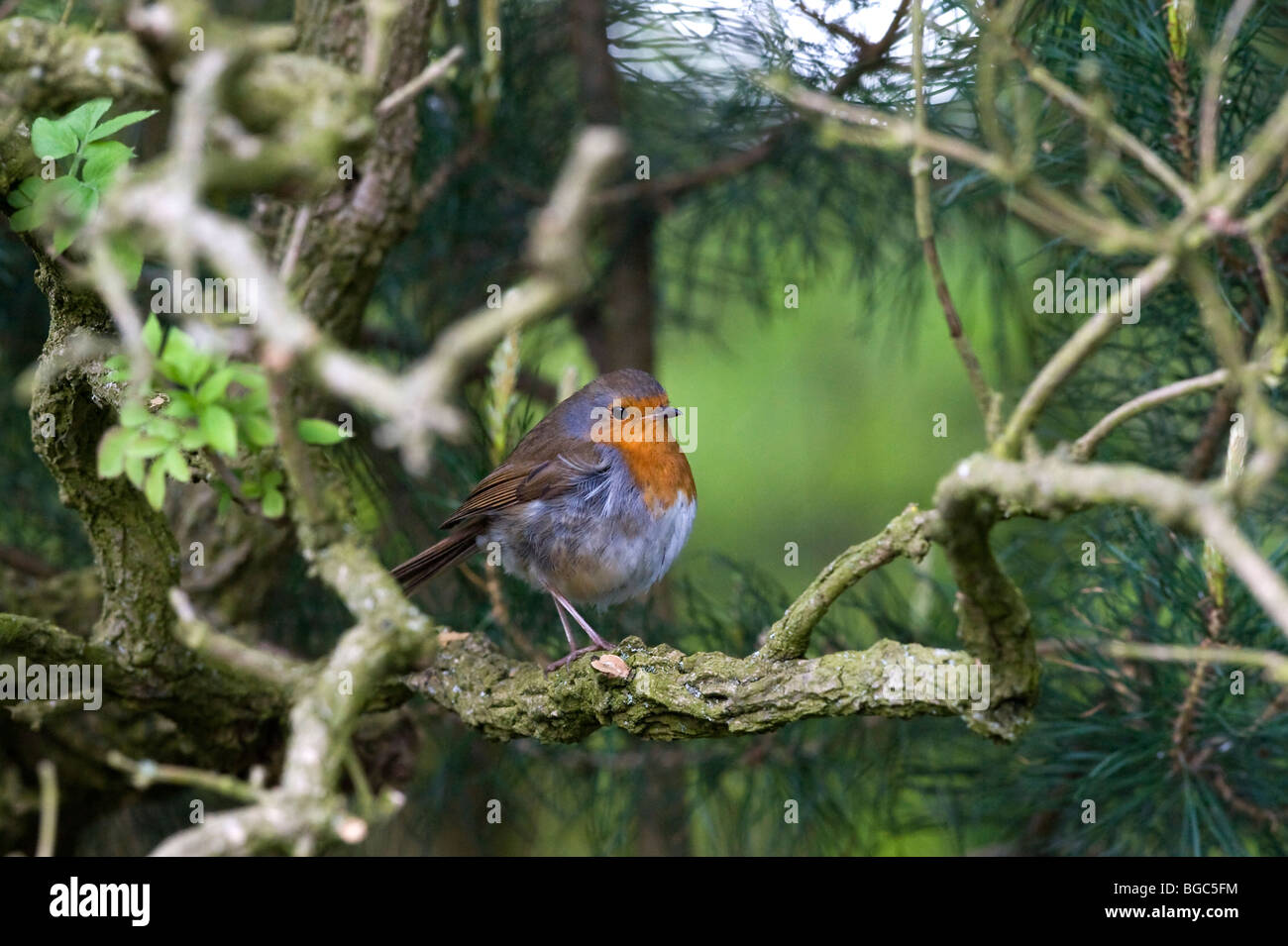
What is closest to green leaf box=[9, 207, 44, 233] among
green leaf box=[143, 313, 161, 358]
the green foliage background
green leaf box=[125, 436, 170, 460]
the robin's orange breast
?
green leaf box=[143, 313, 161, 358]

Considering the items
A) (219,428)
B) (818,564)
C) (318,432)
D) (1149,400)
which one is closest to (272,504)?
(318,432)

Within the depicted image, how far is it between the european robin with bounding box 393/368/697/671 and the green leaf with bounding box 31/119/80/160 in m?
1.53

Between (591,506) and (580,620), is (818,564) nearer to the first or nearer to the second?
(591,506)

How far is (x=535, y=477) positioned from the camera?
329 centimetres

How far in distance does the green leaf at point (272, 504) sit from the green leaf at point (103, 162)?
0.53m

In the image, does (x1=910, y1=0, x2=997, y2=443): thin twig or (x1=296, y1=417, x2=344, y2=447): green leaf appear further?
(x1=296, y1=417, x2=344, y2=447): green leaf

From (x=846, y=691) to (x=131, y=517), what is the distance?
4.67 ft

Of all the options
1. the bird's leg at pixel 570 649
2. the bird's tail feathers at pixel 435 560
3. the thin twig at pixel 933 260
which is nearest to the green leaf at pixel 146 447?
the thin twig at pixel 933 260

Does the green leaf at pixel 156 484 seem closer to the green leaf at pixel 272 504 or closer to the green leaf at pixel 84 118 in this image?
the green leaf at pixel 272 504

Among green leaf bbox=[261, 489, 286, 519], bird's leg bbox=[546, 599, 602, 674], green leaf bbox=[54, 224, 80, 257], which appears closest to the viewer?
green leaf bbox=[54, 224, 80, 257]

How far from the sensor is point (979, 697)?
1.67 m

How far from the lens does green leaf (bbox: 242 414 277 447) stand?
4.79ft

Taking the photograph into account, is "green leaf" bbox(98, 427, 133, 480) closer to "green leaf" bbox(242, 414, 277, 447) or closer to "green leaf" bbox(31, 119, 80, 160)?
"green leaf" bbox(242, 414, 277, 447)

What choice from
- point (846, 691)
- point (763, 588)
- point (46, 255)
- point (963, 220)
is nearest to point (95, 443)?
point (46, 255)
